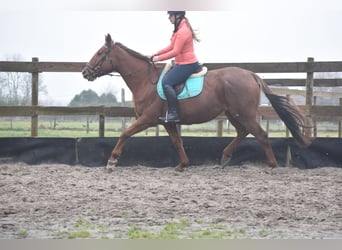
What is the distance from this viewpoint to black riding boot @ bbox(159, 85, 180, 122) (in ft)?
22.5

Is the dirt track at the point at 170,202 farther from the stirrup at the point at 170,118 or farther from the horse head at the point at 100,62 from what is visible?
the horse head at the point at 100,62

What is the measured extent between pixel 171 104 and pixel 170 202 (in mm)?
2309

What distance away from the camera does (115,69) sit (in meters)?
7.43

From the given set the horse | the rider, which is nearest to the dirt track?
the horse

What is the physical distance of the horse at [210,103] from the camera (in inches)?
276

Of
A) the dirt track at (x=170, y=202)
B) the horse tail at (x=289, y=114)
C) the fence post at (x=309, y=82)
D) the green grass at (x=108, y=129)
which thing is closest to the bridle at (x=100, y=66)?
the dirt track at (x=170, y=202)

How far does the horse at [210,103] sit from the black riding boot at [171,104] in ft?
0.56

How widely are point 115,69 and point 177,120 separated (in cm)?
128

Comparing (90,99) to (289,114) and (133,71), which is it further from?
(289,114)

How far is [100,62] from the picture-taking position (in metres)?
7.32

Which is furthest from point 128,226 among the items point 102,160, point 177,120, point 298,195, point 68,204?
point 102,160

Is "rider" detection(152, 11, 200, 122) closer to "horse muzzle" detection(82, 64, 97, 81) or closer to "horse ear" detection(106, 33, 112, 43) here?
"horse ear" detection(106, 33, 112, 43)

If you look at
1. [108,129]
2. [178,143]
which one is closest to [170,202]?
[178,143]

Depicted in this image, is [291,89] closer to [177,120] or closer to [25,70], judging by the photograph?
[177,120]
